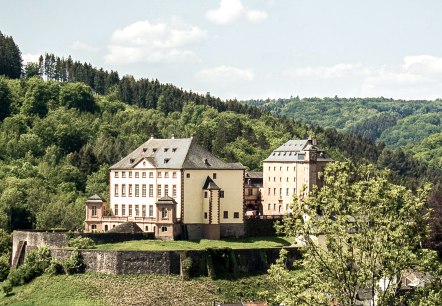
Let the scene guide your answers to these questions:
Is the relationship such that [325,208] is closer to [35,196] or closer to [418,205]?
[418,205]

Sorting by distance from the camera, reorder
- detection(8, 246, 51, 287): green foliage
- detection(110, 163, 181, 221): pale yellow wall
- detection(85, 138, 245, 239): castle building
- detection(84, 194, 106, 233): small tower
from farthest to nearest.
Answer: detection(84, 194, 106, 233): small tower
detection(110, 163, 181, 221): pale yellow wall
detection(85, 138, 245, 239): castle building
detection(8, 246, 51, 287): green foliage

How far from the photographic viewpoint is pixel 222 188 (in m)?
90.9

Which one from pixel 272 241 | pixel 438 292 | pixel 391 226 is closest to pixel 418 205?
pixel 391 226

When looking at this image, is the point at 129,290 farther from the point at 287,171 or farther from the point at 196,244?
the point at 287,171

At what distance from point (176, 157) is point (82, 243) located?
15.5 metres

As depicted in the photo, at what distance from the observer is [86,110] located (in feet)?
577

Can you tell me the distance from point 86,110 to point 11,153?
3502 centimetres

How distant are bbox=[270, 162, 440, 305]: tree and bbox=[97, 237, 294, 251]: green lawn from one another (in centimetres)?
4134

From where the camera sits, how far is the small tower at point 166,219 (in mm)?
85562

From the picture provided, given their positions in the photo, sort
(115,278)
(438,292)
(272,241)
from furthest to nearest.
A: (272,241) → (115,278) → (438,292)

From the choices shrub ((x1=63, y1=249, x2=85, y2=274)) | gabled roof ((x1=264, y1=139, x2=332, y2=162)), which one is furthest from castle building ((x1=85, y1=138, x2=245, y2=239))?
gabled roof ((x1=264, y1=139, x2=332, y2=162))

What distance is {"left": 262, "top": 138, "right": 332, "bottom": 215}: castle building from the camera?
112 m

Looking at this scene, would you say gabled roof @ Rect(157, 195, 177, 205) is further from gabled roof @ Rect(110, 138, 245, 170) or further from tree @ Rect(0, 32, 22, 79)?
tree @ Rect(0, 32, 22, 79)

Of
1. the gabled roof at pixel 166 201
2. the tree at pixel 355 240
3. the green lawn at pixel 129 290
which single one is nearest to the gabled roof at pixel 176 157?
the gabled roof at pixel 166 201
